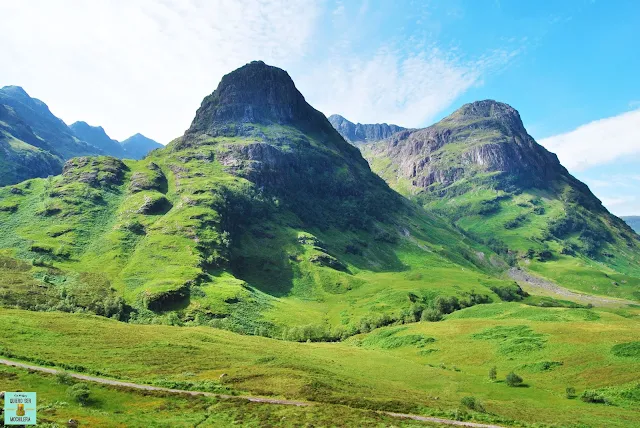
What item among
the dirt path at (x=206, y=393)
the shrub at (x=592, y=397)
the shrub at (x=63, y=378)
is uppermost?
the shrub at (x=63, y=378)

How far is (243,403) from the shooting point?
220 feet

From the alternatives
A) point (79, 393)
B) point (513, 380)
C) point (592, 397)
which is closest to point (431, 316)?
point (513, 380)

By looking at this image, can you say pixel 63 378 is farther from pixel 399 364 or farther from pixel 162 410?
pixel 399 364

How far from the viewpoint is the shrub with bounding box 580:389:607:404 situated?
81.0m

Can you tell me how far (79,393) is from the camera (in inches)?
2463

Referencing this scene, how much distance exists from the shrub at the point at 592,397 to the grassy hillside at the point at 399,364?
2.82ft

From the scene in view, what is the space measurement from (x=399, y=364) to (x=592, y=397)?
162ft

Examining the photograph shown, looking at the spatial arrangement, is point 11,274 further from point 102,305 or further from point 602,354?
point 602,354

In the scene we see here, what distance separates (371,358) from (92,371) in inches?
3089

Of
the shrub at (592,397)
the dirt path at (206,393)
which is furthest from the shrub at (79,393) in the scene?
the shrub at (592,397)

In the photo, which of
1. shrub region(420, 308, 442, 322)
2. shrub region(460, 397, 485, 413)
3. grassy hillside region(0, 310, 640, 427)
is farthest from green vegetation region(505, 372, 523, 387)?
shrub region(420, 308, 442, 322)

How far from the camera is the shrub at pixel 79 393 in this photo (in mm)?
62125

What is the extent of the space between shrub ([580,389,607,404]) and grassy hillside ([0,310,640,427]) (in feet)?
2.82

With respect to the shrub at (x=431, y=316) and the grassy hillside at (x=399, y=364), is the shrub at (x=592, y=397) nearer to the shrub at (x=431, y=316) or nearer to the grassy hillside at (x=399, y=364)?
the grassy hillside at (x=399, y=364)
